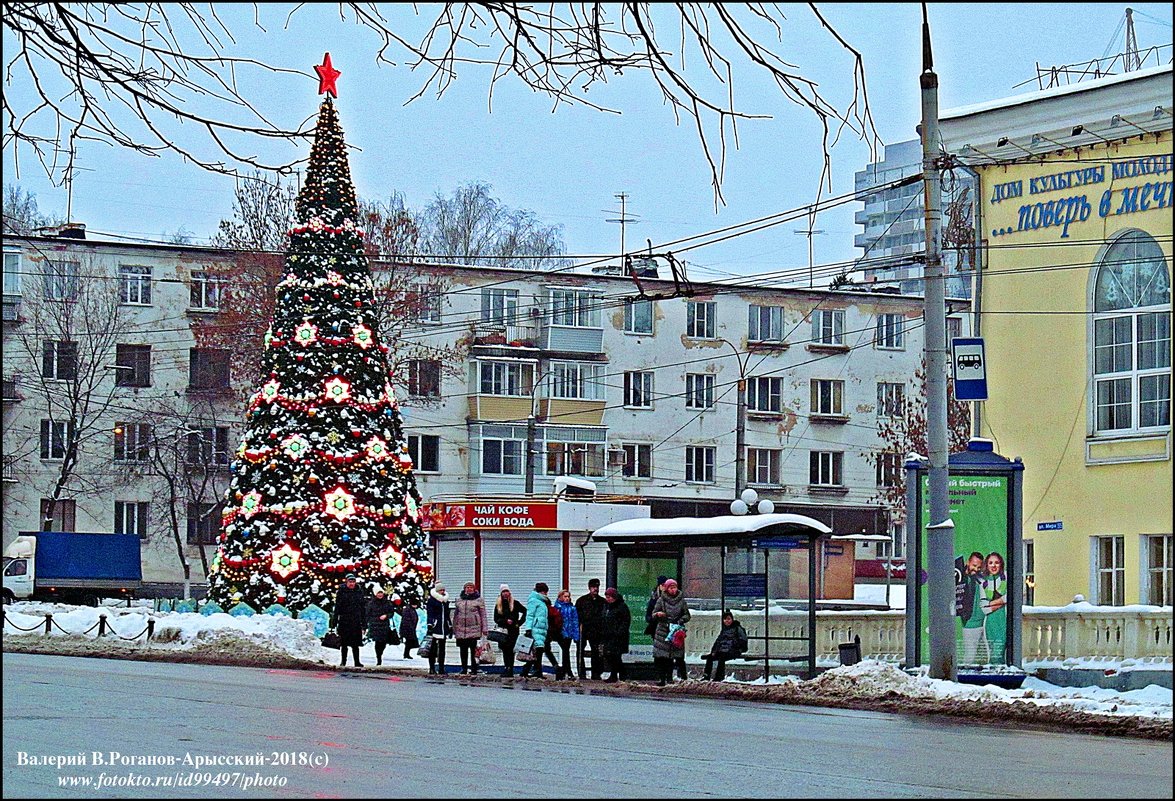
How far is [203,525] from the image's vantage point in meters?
67.0

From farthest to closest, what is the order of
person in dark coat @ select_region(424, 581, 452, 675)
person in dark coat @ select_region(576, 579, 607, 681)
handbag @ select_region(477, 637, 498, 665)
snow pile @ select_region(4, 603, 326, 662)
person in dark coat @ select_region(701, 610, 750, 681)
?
snow pile @ select_region(4, 603, 326, 662), handbag @ select_region(477, 637, 498, 665), person in dark coat @ select_region(424, 581, 452, 675), person in dark coat @ select_region(576, 579, 607, 681), person in dark coat @ select_region(701, 610, 750, 681)

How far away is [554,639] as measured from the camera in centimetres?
2947

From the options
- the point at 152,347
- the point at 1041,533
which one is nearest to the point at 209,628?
the point at 1041,533

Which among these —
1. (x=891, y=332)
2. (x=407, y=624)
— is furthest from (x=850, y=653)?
(x=891, y=332)

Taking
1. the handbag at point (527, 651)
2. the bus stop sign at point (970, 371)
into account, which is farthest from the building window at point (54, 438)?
the bus stop sign at point (970, 371)

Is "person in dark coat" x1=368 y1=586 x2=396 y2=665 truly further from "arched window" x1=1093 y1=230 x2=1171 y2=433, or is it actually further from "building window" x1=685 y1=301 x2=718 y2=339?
"building window" x1=685 y1=301 x2=718 y2=339

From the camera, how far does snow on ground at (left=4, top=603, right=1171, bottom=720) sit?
19984mm

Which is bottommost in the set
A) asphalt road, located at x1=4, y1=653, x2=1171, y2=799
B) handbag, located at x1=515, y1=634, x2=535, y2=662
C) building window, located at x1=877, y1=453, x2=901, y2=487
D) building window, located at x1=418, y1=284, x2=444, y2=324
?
handbag, located at x1=515, y1=634, x2=535, y2=662

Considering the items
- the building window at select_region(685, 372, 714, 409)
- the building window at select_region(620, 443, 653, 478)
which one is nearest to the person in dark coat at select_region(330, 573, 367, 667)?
the building window at select_region(620, 443, 653, 478)

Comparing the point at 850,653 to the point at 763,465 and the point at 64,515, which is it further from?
the point at 64,515

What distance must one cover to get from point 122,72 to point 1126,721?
1384cm

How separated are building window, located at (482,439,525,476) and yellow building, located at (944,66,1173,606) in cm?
3939

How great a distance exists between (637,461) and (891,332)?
12.2m

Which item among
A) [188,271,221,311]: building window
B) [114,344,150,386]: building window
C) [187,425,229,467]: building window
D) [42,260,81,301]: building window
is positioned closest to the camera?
[42,260,81,301]: building window
